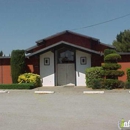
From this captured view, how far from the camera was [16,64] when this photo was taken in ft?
65.0

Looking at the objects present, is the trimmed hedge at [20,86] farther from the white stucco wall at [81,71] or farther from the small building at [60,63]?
the white stucco wall at [81,71]

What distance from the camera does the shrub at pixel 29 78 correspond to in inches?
745

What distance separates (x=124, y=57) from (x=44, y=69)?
734 cm

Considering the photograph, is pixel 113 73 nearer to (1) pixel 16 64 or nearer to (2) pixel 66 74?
(2) pixel 66 74

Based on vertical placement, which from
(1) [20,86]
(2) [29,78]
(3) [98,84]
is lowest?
(1) [20,86]

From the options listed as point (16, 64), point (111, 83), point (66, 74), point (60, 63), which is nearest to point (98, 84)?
point (111, 83)

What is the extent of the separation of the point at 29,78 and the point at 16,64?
196 centimetres

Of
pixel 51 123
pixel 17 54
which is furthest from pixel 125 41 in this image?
pixel 51 123

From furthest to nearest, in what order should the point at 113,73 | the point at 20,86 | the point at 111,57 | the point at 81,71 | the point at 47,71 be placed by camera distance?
the point at 47,71, the point at 81,71, the point at 20,86, the point at 111,57, the point at 113,73

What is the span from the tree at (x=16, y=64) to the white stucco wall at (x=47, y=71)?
1.85m

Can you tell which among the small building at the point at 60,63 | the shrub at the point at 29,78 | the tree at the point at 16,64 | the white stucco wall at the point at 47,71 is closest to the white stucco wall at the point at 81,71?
the small building at the point at 60,63

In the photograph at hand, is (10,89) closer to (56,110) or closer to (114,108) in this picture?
(56,110)

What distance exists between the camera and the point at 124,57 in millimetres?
19234

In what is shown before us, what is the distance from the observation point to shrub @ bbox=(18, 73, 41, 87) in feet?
62.1
